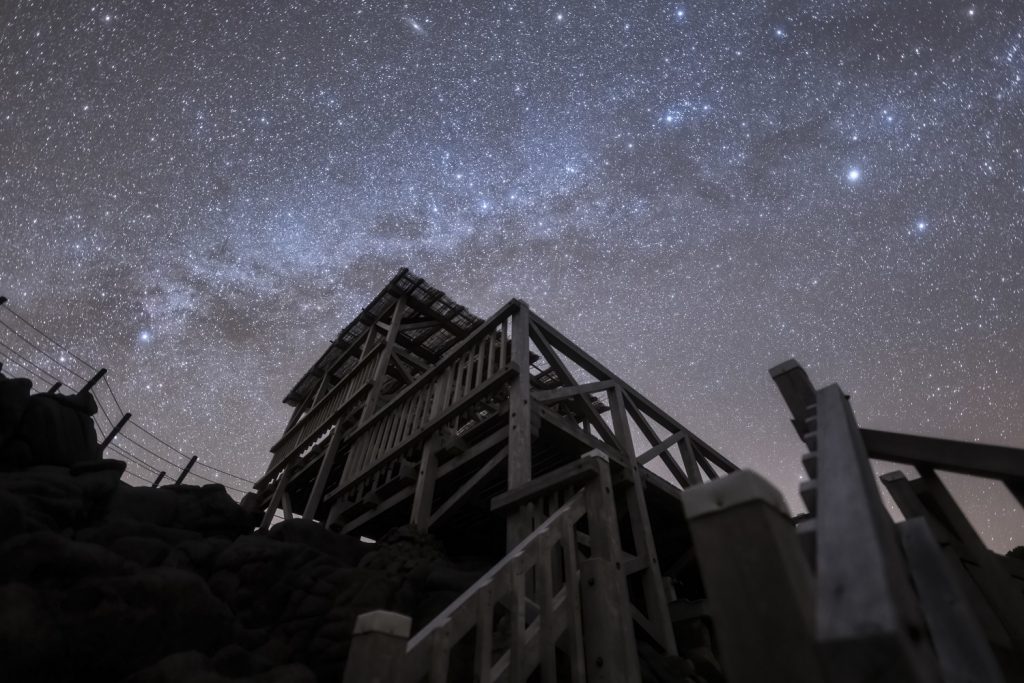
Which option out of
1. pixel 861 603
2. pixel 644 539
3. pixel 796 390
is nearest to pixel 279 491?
pixel 644 539

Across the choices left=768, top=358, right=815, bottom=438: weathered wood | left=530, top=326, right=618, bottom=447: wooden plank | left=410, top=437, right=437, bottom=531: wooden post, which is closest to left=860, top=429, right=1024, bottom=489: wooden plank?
left=768, top=358, right=815, bottom=438: weathered wood

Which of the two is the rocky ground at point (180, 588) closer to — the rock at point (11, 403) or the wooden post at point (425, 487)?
the wooden post at point (425, 487)

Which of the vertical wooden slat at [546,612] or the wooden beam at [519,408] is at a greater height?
the wooden beam at [519,408]

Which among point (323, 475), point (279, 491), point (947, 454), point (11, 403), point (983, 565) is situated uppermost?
point (279, 491)

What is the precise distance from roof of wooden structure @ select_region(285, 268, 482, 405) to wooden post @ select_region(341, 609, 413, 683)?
35.9ft

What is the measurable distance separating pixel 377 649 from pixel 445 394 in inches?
217

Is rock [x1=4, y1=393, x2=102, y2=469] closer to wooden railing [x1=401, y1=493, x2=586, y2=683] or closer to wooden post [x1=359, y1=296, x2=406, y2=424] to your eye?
wooden post [x1=359, y1=296, x2=406, y2=424]

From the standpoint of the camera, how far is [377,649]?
1.90 meters

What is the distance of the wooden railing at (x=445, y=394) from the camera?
6801 millimetres

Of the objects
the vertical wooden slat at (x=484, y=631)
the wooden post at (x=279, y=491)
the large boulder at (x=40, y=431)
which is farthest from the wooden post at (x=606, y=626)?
the wooden post at (x=279, y=491)

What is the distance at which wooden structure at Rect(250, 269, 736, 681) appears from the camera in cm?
254

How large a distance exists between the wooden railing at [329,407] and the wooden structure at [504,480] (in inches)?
1.9

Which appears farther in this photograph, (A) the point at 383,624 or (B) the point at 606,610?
(B) the point at 606,610

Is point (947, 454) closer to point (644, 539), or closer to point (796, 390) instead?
point (796, 390)
